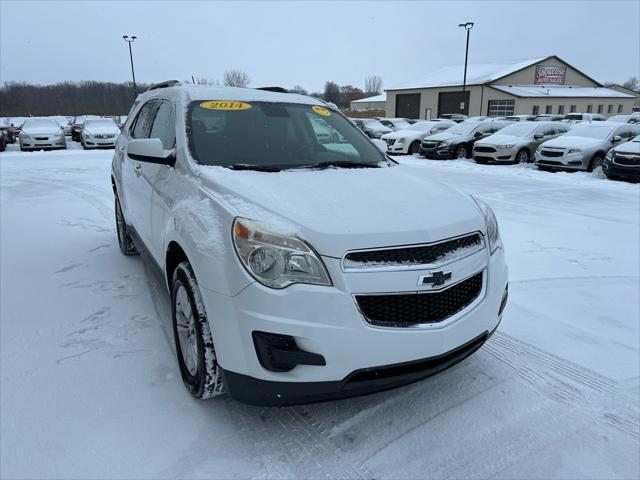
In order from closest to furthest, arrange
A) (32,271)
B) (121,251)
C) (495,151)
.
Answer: (32,271), (121,251), (495,151)

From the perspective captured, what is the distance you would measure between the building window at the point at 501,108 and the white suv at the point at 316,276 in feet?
157

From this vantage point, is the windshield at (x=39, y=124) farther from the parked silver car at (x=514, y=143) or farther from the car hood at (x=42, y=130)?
the parked silver car at (x=514, y=143)

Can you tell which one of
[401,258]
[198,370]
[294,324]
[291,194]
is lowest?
[198,370]

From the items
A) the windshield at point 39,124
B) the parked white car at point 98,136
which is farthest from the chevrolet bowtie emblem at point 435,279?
the windshield at point 39,124

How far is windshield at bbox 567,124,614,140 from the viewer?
14508 mm

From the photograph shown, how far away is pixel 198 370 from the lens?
2.48 metres

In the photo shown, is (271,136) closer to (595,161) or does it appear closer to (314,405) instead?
(314,405)

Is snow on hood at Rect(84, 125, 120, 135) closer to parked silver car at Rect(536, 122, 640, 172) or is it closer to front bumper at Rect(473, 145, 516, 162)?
front bumper at Rect(473, 145, 516, 162)

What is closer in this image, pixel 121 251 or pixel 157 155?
pixel 157 155

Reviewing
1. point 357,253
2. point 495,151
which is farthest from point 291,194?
point 495,151

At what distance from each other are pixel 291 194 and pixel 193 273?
2.21ft

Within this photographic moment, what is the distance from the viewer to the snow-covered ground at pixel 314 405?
223cm

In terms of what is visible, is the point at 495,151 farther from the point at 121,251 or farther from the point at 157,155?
the point at 157,155

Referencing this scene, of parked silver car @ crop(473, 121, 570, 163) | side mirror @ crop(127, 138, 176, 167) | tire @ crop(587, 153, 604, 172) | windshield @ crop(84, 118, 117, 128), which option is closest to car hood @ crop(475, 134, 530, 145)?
parked silver car @ crop(473, 121, 570, 163)
